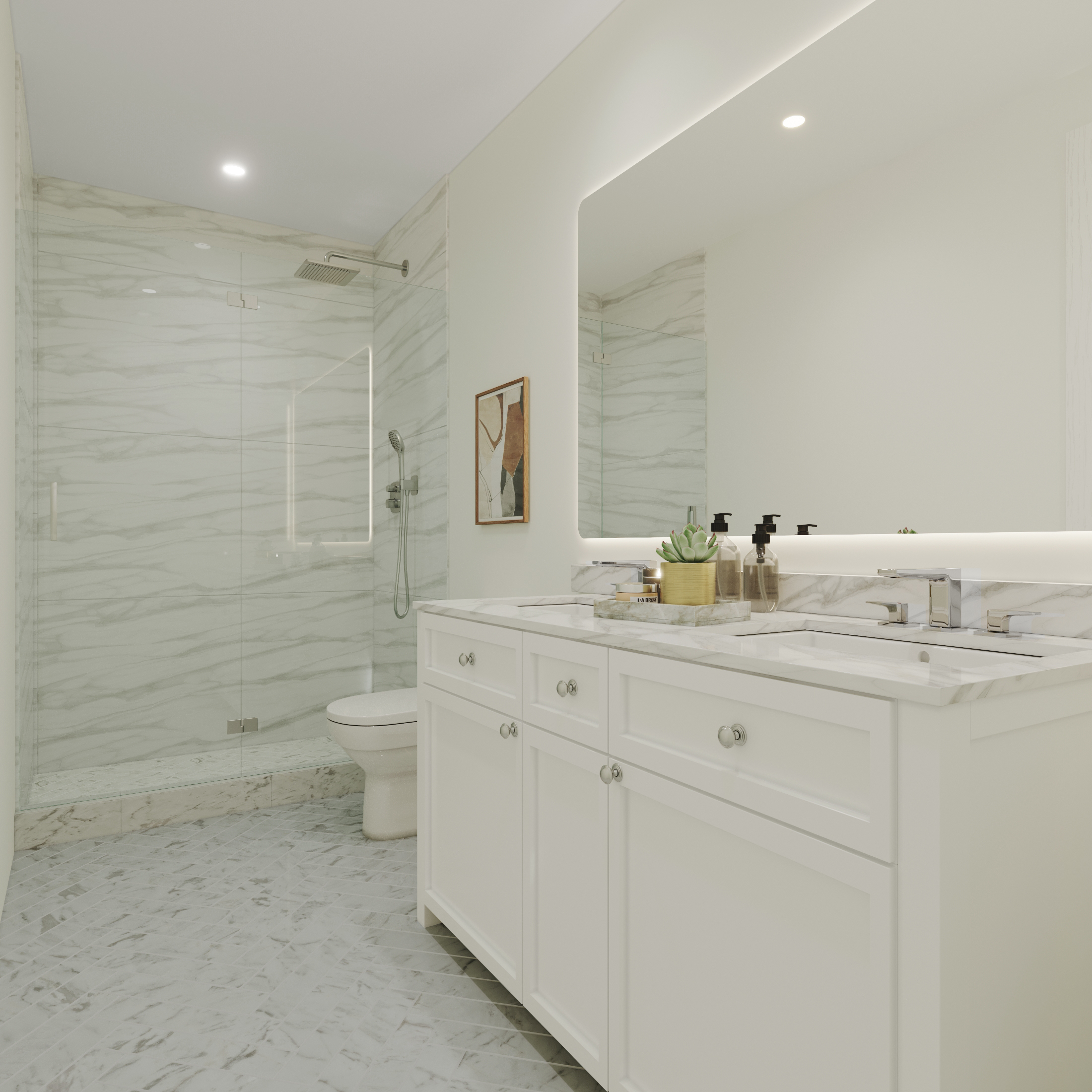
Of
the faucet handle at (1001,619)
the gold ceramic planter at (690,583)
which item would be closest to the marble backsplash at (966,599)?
the faucet handle at (1001,619)

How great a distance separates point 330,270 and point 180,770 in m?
2.10

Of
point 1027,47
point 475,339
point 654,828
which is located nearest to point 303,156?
point 475,339

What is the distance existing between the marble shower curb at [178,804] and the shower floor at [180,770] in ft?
0.09

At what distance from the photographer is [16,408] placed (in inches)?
95.1

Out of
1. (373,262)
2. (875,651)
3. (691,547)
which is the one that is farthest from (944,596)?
(373,262)

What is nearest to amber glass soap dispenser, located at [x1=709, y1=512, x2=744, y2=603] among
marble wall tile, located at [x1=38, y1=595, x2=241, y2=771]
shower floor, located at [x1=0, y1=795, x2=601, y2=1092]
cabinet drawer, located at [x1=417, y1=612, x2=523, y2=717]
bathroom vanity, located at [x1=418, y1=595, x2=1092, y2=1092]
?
bathroom vanity, located at [x1=418, y1=595, x2=1092, y2=1092]

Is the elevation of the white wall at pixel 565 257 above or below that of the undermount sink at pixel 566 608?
above

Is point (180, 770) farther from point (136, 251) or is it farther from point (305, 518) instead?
point (136, 251)

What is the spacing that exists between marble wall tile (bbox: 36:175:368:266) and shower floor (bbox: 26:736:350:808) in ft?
7.09

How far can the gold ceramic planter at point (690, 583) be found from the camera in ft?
5.23

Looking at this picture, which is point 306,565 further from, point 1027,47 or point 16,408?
point 1027,47

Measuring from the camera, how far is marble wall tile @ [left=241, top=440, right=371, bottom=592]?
3182 millimetres

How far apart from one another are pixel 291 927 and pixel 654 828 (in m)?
1.31

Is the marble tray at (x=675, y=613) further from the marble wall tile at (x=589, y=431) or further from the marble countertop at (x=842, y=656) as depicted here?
the marble wall tile at (x=589, y=431)
